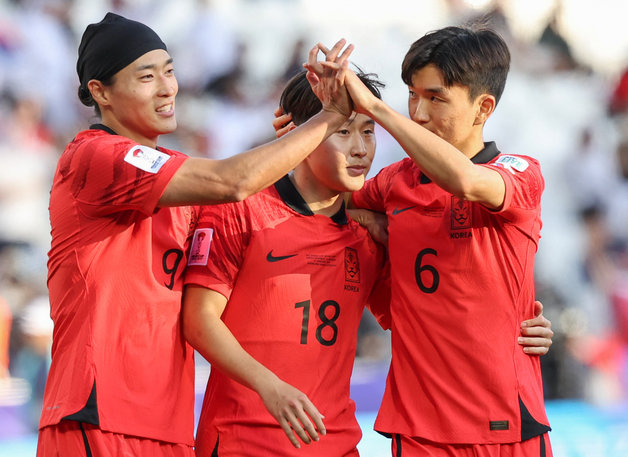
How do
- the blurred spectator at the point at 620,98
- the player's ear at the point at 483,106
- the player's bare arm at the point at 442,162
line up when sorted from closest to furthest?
the player's bare arm at the point at 442,162
the player's ear at the point at 483,106
the blurred spectator at the point at 620,98

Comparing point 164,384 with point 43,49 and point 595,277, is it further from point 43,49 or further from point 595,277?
point 595,277

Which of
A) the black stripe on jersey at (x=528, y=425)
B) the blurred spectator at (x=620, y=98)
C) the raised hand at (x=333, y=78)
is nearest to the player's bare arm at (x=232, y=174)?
the raised hand at (x=333, y=78)

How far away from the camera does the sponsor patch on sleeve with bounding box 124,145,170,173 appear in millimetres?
2578

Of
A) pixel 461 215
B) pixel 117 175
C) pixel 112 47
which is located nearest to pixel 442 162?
pixel 461 215

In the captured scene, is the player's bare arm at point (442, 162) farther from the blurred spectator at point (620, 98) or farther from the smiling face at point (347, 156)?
the blurred spectator at point (620, 98)

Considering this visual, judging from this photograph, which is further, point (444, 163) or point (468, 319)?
point (468, 319)

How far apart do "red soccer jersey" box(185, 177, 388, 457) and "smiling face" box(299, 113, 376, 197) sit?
7.9 inches

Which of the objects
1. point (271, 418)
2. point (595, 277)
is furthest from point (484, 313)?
point (595, 277)

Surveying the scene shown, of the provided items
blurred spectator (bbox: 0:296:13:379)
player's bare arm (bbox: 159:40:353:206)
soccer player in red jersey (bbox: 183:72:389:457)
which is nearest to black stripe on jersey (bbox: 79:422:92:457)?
soccer player in red jersey (bbox: 183:72:389:457)

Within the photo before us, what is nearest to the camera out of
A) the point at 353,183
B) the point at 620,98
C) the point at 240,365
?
the point at 240,365

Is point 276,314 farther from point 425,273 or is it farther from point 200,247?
point 425,273

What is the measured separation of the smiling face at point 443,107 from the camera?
2.89 metres

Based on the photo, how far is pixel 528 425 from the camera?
2.74m

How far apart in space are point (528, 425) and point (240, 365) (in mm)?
964
